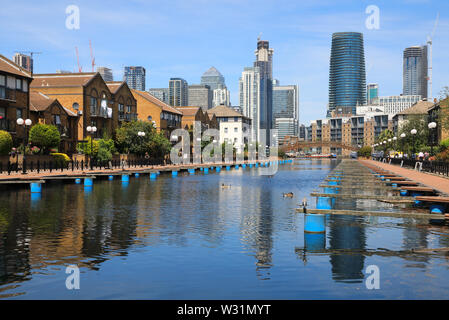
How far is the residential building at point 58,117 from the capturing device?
6844 centimetres

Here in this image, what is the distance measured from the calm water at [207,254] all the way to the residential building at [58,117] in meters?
42.6

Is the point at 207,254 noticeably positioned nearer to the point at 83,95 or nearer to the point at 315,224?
the point at 315,224

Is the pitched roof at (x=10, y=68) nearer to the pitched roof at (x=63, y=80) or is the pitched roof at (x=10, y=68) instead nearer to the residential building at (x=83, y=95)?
the residential building at (x=83, y=95)

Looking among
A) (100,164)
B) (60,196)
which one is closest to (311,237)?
(60,196)

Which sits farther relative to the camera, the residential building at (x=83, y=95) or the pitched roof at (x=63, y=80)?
the pitched roof at (x=63, y=80)

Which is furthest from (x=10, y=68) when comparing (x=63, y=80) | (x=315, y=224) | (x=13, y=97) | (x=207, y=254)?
(x=207, y=254)

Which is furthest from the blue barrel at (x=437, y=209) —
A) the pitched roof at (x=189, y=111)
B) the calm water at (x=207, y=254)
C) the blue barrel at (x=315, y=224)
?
the pitched roof at (x=189, y=111)

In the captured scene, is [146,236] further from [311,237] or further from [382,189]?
[382,189]

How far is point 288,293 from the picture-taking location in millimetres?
11641

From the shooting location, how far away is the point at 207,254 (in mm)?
15914

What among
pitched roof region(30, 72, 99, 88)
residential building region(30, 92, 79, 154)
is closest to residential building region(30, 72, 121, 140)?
pitched roof region(30, 72, 99, 88)

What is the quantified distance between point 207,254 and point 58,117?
203ft
